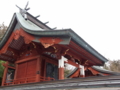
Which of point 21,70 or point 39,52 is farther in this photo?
point 21,70

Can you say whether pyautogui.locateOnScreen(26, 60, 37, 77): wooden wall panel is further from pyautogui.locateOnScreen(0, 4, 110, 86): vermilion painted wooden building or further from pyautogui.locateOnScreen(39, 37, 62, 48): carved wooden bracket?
pyautogui.locateOnScreen(39, 37, 62, 48): carved wooden bracket

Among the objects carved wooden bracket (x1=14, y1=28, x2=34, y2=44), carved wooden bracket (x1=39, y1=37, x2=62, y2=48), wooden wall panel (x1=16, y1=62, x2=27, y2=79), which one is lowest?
wooden wall panel (x1=16, y1=62, x2=27, y2=79)

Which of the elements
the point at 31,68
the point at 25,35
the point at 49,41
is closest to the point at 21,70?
the point at 31,68

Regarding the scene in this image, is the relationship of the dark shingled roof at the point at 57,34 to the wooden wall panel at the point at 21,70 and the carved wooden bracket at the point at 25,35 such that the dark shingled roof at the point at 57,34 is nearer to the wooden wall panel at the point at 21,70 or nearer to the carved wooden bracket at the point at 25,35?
the carved wooden bracket at the point at 25,35

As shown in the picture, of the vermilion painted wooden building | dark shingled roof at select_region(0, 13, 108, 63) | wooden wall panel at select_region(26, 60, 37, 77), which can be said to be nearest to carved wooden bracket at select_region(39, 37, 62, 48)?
the vermilion painted wooden building

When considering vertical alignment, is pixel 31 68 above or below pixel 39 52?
below

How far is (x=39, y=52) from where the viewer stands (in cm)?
716

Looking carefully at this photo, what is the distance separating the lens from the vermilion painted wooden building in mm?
5593

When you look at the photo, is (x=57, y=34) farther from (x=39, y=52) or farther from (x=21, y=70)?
(x=21, y=70)

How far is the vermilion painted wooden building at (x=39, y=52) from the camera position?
559cm

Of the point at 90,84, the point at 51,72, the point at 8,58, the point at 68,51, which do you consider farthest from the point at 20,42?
the point at 90,84

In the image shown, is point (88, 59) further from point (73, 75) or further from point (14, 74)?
point (14, 74)

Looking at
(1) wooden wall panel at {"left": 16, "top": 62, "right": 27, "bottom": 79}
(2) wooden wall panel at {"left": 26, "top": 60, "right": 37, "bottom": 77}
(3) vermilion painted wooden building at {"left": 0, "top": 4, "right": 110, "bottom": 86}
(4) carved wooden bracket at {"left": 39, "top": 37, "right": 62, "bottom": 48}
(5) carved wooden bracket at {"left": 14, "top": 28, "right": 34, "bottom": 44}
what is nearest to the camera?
(4) carved wooden bracket at {"left": 39, "top": 37, "right": 62, "bottom": 48}

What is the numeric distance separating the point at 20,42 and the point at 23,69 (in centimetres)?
175
